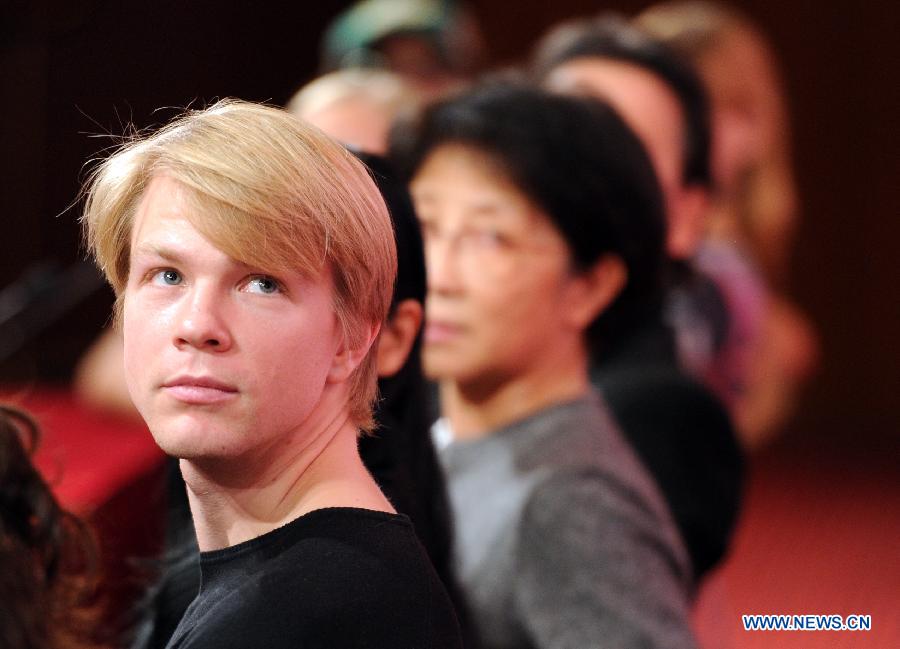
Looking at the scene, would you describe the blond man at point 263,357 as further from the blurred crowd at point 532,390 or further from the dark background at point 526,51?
the dark background at point 526,51

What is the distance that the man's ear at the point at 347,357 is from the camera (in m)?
Answer: 1.03

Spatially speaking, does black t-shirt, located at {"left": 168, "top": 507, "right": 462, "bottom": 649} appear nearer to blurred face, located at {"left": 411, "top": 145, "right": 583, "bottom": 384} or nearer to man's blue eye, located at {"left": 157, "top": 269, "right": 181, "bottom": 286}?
man's blue eye, located at {"left": 157, "top": 269, "right": 181, "bottom": 286}

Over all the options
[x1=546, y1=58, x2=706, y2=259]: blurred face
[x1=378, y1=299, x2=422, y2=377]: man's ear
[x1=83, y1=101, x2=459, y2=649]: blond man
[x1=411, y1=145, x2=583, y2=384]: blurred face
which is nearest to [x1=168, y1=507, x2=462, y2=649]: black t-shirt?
[x1=83, y1=101, x2=459, y2=649]: blond man

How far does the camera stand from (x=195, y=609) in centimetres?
103

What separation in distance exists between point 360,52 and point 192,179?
9.90 feet

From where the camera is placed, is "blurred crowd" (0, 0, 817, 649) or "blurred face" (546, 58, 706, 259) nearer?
"blurred crowd" (0, 0, 817, 649)

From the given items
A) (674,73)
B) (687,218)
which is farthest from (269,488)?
(674,73)

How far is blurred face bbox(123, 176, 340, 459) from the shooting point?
0.95 m

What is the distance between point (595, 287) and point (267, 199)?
984 mm

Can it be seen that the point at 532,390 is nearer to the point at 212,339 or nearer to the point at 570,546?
the point at 570,546

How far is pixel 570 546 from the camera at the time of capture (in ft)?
4.88

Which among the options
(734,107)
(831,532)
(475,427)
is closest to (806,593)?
(475,427)

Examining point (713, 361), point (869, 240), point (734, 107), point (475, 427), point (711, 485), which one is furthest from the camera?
point (869, 240)

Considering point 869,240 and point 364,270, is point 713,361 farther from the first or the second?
point 869,240
